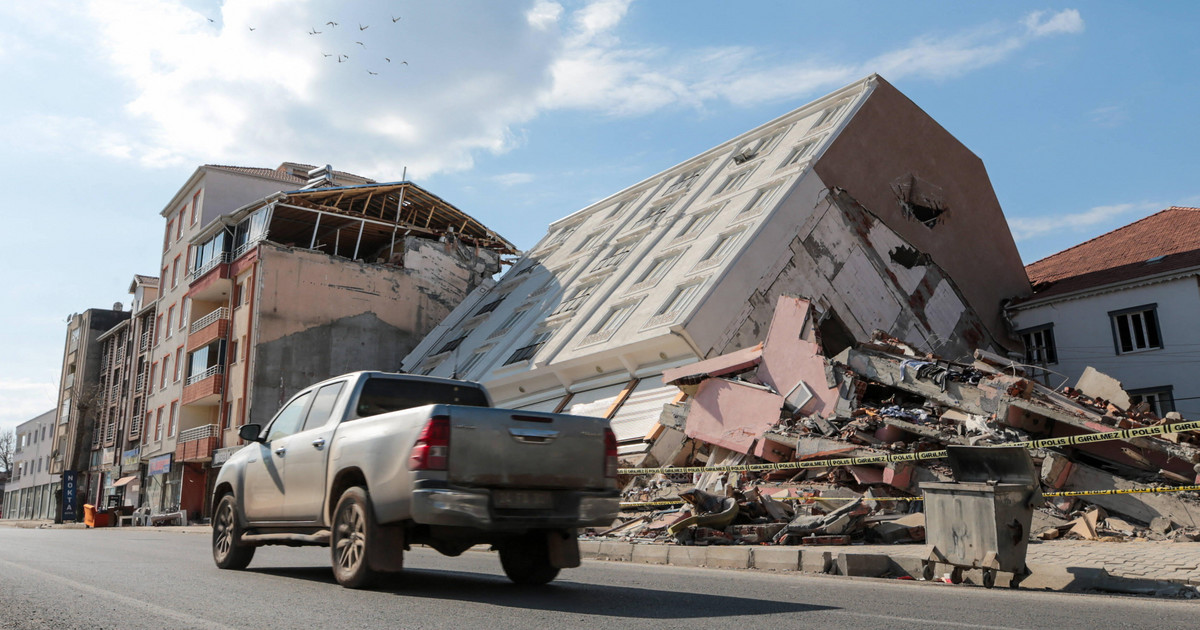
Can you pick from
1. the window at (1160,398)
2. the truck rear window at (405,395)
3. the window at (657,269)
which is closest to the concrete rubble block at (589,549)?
the truck rear window at (405,395)

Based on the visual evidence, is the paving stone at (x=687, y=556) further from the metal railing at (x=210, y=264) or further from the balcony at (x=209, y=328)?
the metal railing at (x=210, y=264)

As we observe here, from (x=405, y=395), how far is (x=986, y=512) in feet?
17.3

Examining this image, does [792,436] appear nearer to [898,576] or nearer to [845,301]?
[898,576]

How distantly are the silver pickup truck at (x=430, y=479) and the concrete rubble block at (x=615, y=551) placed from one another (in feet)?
13.3

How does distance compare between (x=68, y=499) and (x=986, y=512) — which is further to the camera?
(x=68, y=499)

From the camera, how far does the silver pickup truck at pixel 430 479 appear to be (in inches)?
245

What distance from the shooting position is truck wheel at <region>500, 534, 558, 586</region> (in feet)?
24.0

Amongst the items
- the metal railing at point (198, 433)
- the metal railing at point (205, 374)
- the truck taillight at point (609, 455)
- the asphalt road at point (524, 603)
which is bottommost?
the asphalt road at point (524, 603)

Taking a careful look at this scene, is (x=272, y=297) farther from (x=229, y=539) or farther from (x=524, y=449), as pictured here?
(x=524, y=449)

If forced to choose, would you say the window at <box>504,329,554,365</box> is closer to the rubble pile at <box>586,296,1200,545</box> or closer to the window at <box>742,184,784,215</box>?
the window at <box>742,184,784,215</box>

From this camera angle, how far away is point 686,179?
31.6 m

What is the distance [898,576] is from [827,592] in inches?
74.7

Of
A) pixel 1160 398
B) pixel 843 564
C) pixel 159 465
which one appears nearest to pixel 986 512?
pixel 843 564

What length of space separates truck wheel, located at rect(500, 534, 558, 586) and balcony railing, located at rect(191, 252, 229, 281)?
32994 mm
